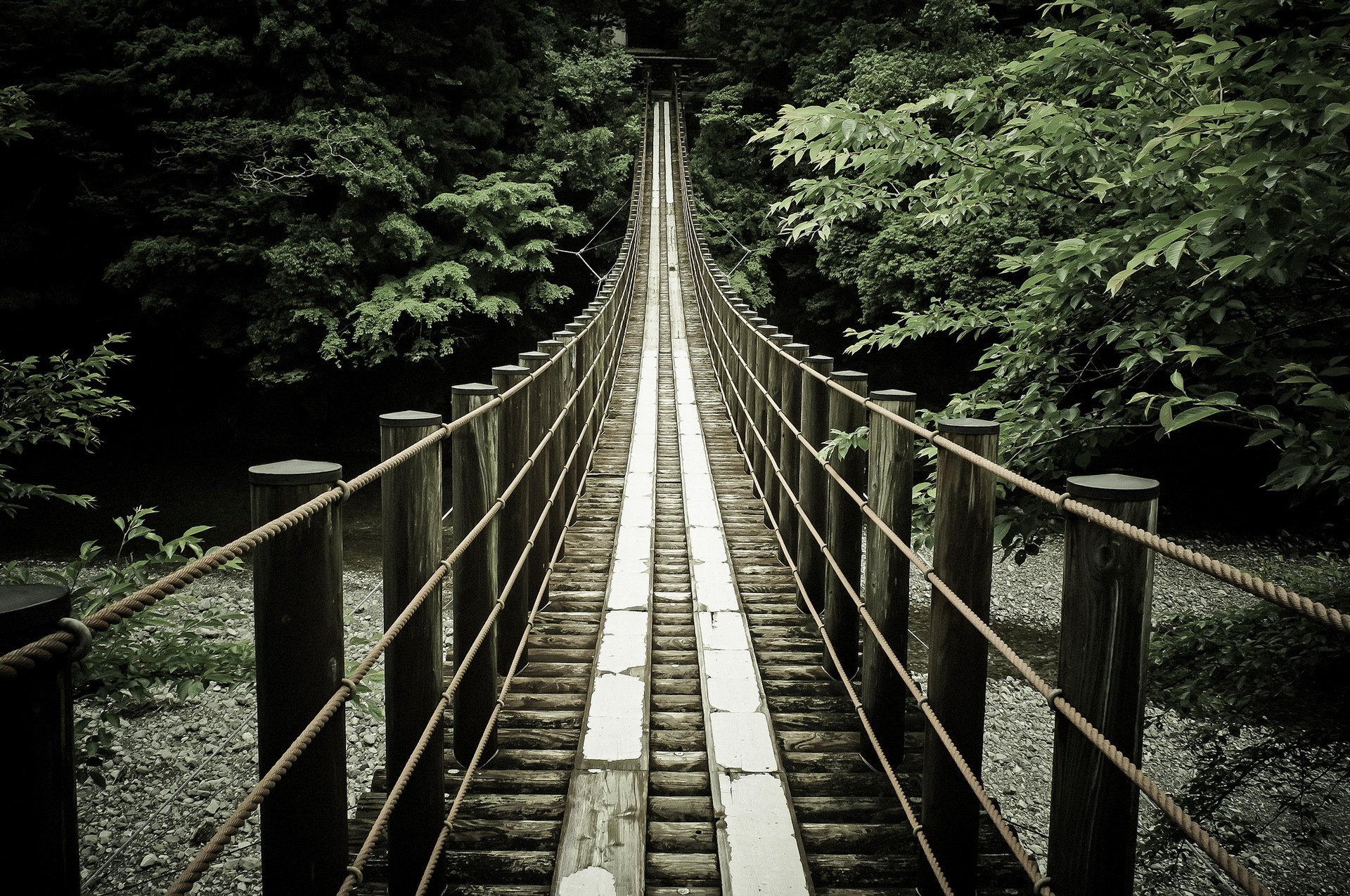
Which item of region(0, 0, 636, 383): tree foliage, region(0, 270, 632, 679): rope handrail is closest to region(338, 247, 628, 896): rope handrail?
region(0, 270, 632, 679): rope handrail

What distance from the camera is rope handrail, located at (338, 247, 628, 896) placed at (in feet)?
4.49

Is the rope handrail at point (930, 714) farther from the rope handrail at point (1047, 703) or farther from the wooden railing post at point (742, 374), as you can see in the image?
the wooden railing post at point (742, 374)

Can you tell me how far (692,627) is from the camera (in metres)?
3.39

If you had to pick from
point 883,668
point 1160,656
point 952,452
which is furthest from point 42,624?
point 1160,656

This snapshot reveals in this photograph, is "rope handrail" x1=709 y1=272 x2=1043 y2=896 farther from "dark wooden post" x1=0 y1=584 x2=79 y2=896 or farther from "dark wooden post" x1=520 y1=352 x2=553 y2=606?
"dark wooden post" x1=0 y1=584 x2=79 y2=896

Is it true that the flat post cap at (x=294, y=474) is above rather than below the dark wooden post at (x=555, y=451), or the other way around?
above

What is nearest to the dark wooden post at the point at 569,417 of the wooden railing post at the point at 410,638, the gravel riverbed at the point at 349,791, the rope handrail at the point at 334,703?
the rope handrail at the point at 334,703

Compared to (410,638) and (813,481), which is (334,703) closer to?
(410,638)

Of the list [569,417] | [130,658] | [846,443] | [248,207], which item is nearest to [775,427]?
[569,417]

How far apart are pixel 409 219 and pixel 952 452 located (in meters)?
13.6

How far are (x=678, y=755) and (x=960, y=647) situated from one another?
102cm

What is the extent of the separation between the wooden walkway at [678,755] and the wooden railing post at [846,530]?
0.15 metres

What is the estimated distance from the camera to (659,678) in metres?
2.96

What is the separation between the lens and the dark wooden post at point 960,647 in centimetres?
182
